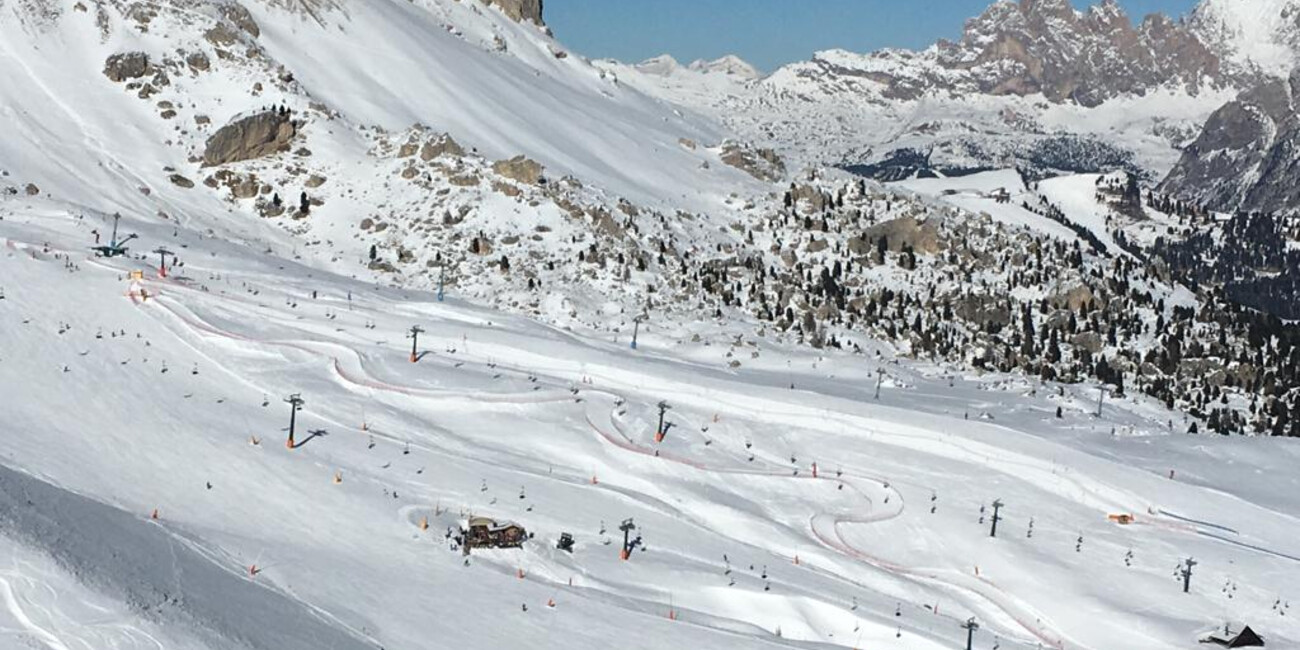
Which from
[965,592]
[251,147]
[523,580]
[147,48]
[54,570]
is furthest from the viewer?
[147,48]

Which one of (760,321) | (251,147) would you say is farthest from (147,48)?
(760,321)

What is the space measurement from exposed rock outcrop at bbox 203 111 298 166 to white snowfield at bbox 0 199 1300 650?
105ft

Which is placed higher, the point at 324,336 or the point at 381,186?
the point at 381,186

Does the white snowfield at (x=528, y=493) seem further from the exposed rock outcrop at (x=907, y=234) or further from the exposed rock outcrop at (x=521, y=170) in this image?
the exposed rock outcrop at (x=907, y=234)

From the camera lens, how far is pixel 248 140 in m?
111

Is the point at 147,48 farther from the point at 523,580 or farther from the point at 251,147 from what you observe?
the point at 523,580

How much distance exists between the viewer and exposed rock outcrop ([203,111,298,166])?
109750mm

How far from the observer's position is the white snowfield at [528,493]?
33531 millimetres

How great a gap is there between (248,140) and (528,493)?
74.6 meters

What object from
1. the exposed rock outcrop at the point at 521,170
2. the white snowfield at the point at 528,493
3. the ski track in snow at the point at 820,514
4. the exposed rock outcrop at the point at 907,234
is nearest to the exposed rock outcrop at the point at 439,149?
the exposed rock outcrop at the point at 521,170

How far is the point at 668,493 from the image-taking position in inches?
2061

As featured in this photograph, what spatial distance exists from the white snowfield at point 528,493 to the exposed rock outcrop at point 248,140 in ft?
105

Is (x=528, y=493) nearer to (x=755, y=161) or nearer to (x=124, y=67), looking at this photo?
(x=124, y=67)

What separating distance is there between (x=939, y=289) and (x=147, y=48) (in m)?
84.2
